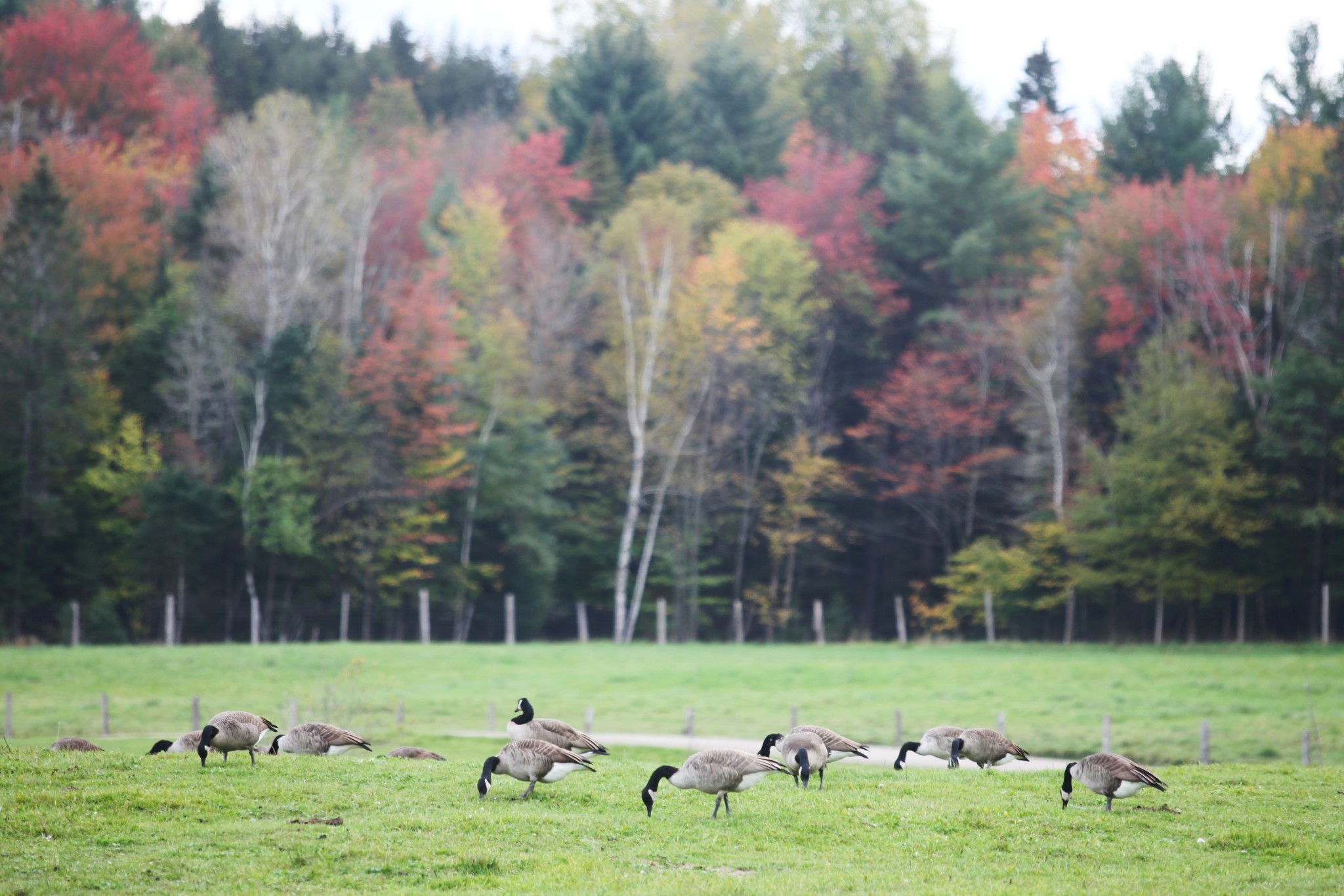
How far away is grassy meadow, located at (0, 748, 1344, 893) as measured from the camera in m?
12.5

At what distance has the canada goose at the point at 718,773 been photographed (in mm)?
14711

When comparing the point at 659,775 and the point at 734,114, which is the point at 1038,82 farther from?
the point at 659,775

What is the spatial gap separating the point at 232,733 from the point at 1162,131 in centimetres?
6758

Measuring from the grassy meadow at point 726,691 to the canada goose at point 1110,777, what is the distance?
13531 millimetres

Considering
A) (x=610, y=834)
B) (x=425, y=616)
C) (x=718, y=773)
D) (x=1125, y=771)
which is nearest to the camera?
(x=610, y=834)

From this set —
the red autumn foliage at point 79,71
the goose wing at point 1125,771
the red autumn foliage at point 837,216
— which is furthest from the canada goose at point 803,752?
the red autumn foliage at point 79,71

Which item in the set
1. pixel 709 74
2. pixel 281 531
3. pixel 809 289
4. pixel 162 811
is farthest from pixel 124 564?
pixel 709 74

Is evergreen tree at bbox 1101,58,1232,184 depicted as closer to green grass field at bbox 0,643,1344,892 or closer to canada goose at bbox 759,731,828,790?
green grass field at bbox 0,643,1344,892

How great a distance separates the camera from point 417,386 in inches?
2370

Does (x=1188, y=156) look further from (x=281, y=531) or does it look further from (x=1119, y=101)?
(x=281, y=531)

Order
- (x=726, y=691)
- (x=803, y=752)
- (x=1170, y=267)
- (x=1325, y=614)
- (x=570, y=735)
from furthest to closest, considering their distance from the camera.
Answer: (x=1170, y=267) → (x=1325, y=614) → (x=726, y=691) → (x=570, y=735) → (x=803, y=752)

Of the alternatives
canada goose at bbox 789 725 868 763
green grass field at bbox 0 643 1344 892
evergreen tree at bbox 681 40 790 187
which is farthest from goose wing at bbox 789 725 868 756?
evergreen tree at bbox 681 40 790 187

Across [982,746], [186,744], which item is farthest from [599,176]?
[982,746]

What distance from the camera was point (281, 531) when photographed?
54406mm
